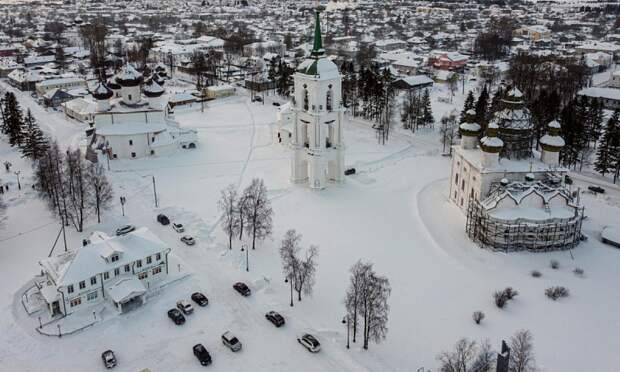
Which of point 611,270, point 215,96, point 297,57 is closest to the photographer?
point 611,270

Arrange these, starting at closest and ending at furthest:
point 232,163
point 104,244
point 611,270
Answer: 1. point 104,244
2. point 611,270
3. point 232,163

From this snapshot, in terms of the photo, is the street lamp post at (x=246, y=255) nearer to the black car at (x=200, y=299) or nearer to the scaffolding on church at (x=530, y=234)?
the black car at (x=200, y=299)

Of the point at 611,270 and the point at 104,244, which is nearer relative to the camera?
the point at 104,244

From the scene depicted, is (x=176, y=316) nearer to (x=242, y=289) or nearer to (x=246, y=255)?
(x=242, y=289)

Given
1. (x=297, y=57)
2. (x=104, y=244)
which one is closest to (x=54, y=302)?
(x=104, y=244)

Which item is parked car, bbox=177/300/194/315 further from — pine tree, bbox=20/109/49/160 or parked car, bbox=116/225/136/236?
pine tree, bbox=20/109/49/160

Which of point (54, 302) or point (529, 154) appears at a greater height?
point (529, 154)

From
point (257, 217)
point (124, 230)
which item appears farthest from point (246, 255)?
point (124, 230)

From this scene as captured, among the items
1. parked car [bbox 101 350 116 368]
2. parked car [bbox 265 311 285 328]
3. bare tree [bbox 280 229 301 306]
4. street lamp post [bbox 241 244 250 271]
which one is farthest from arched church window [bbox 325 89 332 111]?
parked car [bbox 101 350 116 368]

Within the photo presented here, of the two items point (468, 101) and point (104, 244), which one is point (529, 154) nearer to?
point (468, 101)
